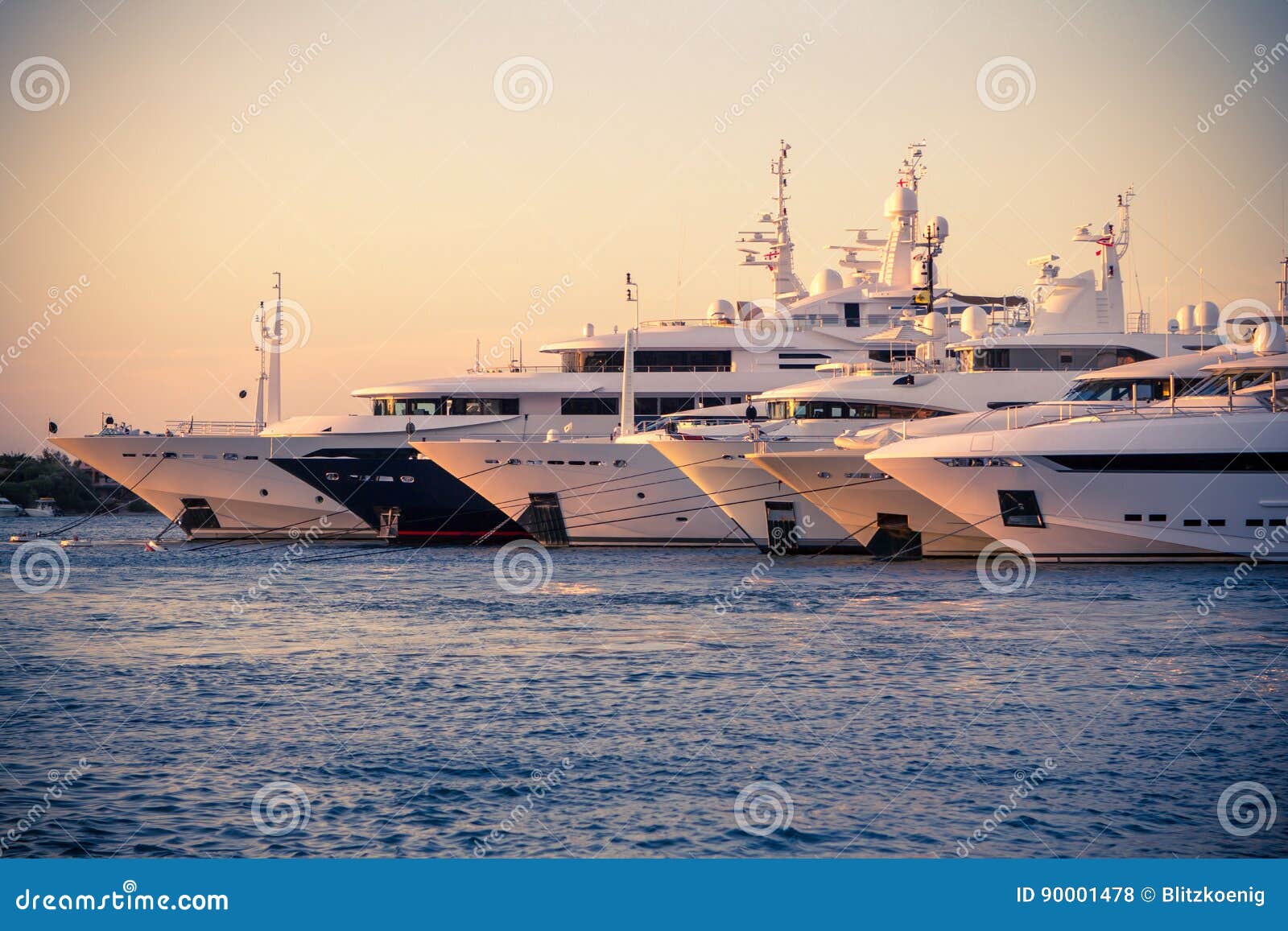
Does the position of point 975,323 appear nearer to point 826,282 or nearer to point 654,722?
point 826,282

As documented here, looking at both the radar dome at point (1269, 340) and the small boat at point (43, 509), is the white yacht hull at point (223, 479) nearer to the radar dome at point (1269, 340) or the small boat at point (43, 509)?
the radar dome at point (1269, 340)

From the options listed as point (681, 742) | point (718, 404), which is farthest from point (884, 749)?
point (718, 404)

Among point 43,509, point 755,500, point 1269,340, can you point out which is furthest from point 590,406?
point 43,509

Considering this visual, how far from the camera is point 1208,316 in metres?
51.5

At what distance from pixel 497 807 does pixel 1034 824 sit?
5.54 m

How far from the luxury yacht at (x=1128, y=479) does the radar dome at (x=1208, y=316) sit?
43.5 ft

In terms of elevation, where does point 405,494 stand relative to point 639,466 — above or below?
below

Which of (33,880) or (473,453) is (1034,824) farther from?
(473,453)

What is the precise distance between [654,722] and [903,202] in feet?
145

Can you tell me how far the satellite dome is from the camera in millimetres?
60594

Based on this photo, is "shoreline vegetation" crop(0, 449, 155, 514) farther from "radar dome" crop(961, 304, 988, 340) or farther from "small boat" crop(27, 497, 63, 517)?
"radar dome" crop(961, 304, 988, 340)

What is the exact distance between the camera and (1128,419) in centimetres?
3775

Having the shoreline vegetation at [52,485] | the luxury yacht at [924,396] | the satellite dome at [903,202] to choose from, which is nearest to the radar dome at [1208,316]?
the luxury yacht at [924,396]

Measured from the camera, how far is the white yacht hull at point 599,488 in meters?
46.7
